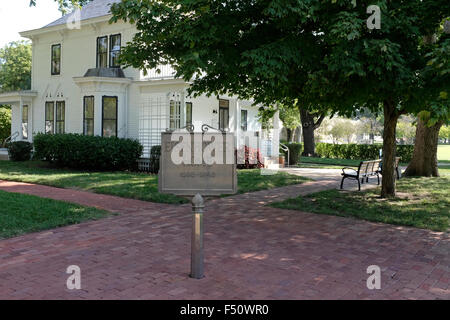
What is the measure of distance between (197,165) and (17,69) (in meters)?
42.1

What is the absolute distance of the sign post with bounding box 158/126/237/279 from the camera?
519cm

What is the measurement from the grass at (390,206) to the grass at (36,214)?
437cm

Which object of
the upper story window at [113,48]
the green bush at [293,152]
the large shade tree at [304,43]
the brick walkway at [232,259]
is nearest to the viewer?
the brick walkway at [232,259]

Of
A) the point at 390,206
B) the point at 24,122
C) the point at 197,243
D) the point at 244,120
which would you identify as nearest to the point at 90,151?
the point at 24,122

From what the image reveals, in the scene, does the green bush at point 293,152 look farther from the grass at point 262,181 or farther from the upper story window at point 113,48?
the upper story window at point 113,48

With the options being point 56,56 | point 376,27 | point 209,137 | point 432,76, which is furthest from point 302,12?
point 56,56

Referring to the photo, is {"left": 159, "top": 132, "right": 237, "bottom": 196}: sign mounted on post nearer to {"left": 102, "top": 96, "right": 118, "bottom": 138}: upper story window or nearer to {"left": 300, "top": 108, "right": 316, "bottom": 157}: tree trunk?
{"left": 102, "top": 96, "right": 118, "bottom": 138}: upper story window

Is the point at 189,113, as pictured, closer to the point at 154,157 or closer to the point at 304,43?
the point at 154,157

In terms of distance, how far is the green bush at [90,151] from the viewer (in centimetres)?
1585

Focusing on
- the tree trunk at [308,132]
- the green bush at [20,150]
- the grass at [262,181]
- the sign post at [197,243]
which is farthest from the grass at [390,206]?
the tree trunk at [308,132]

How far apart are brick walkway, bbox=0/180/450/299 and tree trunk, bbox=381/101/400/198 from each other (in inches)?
128

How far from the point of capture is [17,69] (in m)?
41.2

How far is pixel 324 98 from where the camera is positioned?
852 centimetres
